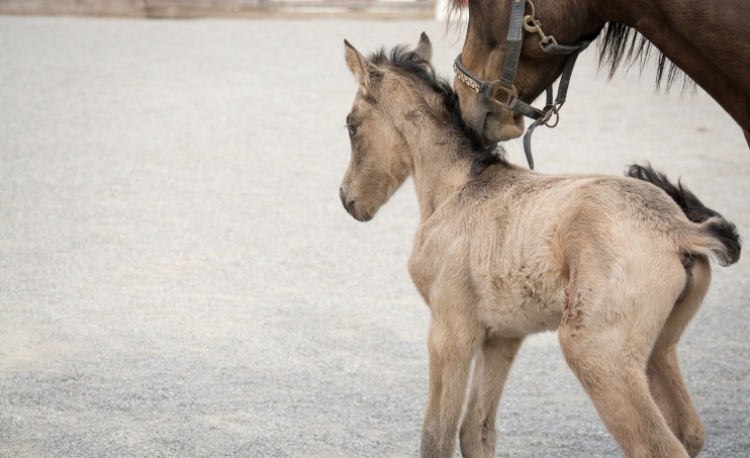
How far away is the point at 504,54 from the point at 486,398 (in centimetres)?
138

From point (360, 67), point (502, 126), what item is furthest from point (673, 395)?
point (360, 67)

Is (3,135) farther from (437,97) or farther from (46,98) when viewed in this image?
(437,97)

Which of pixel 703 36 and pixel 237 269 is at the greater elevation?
pixel 703 36

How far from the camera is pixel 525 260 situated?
9.55ft

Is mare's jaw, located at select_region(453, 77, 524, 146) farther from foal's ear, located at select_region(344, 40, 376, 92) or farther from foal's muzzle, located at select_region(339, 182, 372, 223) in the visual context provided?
foal's muzzle, located at select_region(339, 182, 372, 223)

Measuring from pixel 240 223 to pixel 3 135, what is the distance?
138 inches

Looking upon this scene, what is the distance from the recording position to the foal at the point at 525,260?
8.56 feet

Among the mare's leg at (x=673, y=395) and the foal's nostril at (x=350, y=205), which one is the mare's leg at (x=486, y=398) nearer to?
the mare's leg at (x=673, y=395)

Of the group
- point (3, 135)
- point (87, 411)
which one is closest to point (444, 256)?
point (87, 411)

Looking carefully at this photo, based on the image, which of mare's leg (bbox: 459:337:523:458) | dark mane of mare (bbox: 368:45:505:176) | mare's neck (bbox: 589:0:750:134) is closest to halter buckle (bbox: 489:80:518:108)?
dark mane of mare (bbox: 368:45:505:176)

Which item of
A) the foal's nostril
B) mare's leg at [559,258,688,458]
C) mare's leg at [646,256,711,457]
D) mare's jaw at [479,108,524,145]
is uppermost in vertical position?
mare's jaw at [479,108,524,145]

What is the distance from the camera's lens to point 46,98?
10227 millimetres

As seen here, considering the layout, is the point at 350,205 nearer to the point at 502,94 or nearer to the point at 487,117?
the point at 487,117

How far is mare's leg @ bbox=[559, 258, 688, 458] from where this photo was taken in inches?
101
